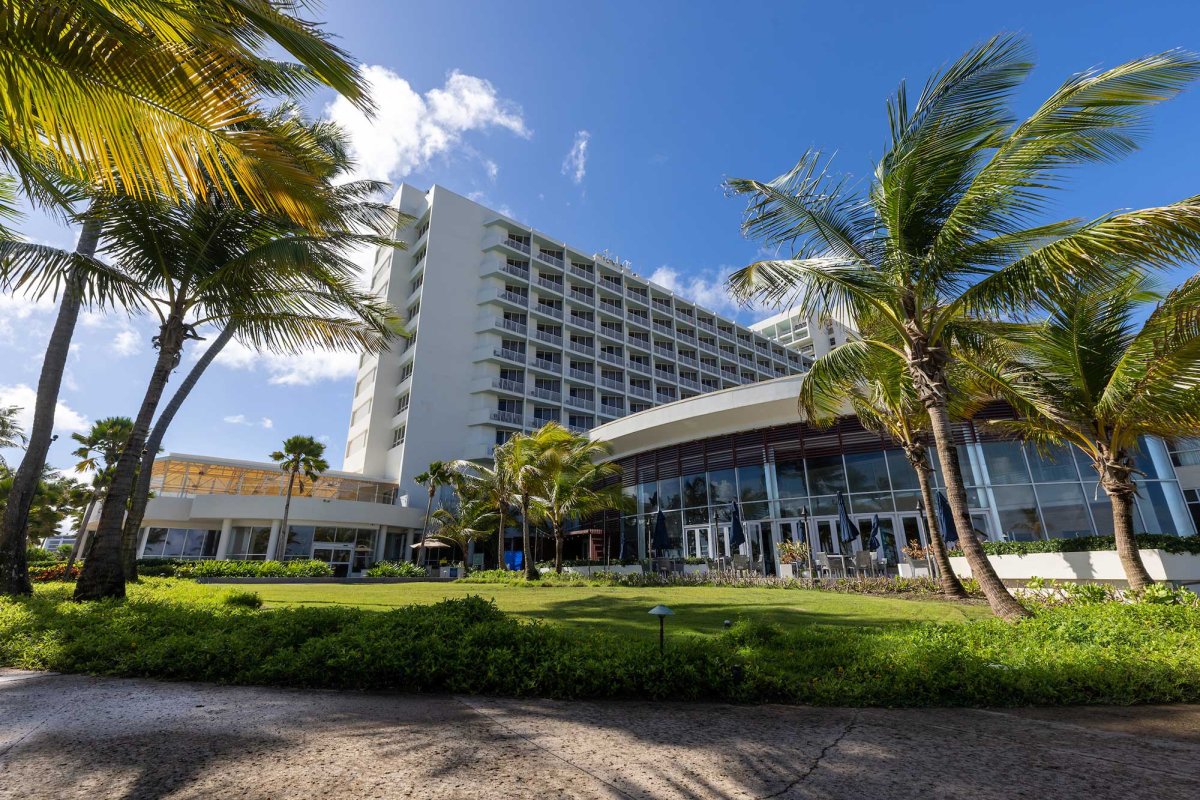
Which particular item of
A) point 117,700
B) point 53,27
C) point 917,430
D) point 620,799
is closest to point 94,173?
point 53,27

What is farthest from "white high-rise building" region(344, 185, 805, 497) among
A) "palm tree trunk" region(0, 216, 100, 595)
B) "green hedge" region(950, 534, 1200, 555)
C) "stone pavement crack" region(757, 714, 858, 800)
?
"stone pavement crack" region(757, 714, 858, 800)

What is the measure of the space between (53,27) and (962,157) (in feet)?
33.3

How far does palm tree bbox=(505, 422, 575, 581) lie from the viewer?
72.3ft

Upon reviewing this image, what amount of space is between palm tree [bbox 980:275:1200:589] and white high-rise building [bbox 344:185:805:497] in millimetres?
35422

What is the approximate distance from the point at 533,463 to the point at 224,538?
21439 mm

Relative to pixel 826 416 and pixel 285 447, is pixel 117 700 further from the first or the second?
pixel 285 447

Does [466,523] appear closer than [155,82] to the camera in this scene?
No

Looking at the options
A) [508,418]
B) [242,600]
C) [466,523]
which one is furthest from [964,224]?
[508,418]

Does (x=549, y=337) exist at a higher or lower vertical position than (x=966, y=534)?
higher

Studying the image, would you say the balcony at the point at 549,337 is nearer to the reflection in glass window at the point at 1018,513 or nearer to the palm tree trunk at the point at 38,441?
the reflection in glass window at the point at 1018,513

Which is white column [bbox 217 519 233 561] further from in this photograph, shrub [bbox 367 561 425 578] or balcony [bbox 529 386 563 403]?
balcony [bbox 529 386 563 403]

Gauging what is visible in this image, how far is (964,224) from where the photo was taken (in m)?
8.09

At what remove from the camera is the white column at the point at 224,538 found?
3086 cm

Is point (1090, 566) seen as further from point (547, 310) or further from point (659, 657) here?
point (547, 310)
